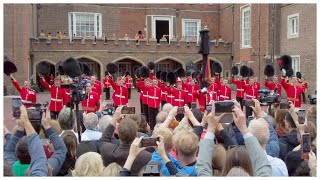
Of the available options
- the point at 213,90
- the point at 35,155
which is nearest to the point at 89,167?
the point at 35,155

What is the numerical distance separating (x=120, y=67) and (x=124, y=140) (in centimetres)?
2548

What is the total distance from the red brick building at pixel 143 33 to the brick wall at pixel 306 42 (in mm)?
203

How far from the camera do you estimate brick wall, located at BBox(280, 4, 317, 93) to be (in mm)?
20844

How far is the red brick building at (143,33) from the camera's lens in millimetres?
23734

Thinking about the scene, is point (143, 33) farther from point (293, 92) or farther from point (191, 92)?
point (293, 92)

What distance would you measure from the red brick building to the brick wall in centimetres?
20

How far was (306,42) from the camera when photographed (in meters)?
21.5

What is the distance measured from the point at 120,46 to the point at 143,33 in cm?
394

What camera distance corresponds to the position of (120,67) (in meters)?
29.1

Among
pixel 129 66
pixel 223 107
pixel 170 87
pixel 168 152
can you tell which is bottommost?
pixel 168 152

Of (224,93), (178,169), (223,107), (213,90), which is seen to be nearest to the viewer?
(223,107)

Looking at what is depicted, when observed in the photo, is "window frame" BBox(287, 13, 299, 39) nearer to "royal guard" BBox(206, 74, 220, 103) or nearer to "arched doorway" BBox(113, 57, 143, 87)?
"arched doorway" BBox(113, 57, 143, 87)

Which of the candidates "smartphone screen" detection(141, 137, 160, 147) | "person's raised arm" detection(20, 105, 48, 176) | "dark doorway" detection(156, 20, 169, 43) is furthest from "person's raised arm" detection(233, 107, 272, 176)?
"dark doorway" detection(156, 20, 169, 43)

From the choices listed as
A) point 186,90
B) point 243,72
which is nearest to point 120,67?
point 243,72
